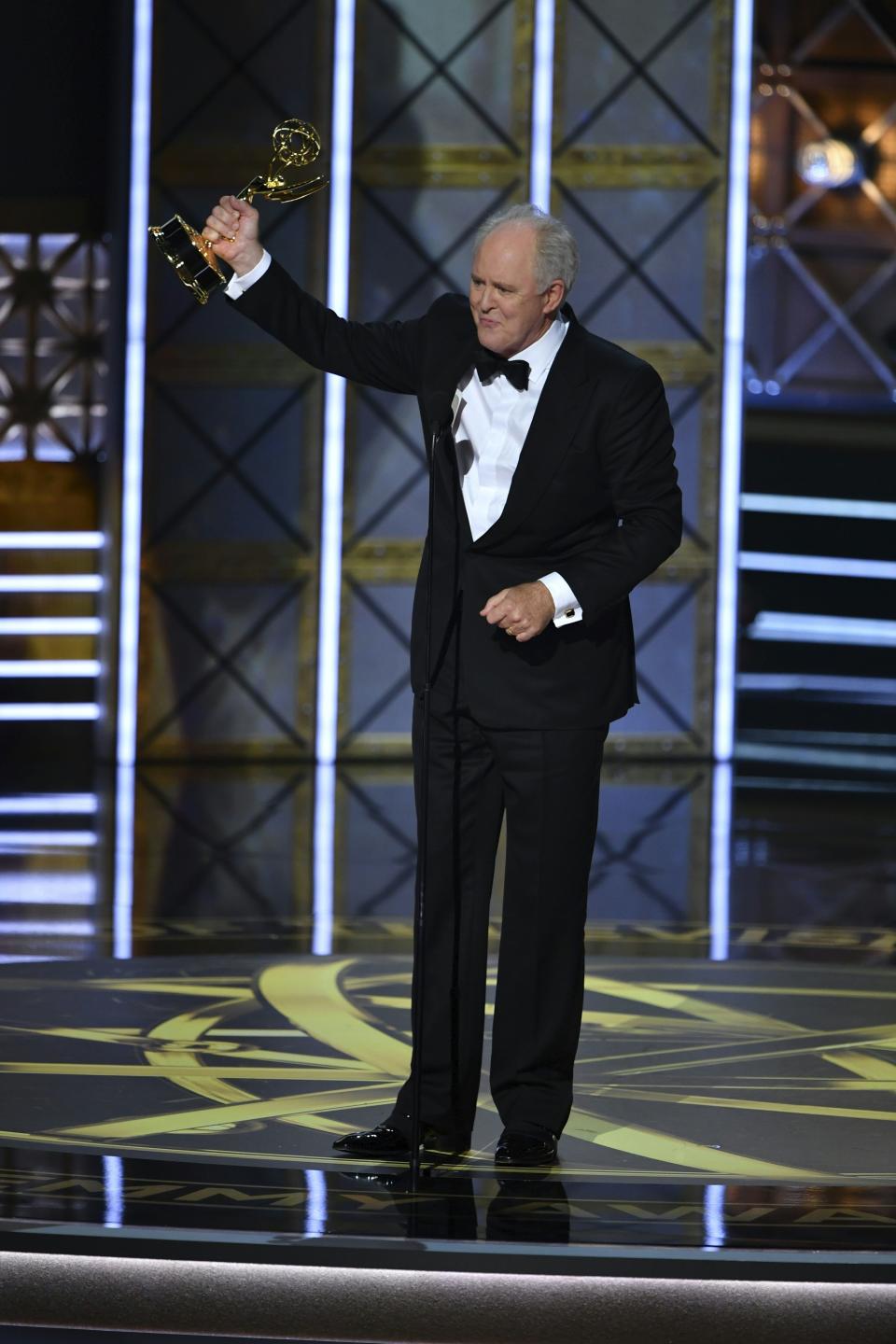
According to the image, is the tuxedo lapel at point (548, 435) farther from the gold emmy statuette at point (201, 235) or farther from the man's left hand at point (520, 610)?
the gold emmy statuette at point (201, 235)

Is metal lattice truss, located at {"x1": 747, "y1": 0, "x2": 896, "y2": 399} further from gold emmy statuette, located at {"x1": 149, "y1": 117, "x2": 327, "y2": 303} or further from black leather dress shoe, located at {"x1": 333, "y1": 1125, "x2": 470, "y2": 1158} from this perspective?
black leather dress shoe, located at {"x1": 333, "y1": 1125, "x2": 470, "y2": 1158}

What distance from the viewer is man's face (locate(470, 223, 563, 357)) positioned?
261 cm

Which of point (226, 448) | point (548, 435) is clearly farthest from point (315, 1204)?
point (226, 448)

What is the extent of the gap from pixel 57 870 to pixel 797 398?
18.7 feet

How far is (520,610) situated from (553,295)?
0.46 meters

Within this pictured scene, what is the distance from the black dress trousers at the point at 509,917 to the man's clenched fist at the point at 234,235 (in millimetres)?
711

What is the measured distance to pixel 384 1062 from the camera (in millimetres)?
3396

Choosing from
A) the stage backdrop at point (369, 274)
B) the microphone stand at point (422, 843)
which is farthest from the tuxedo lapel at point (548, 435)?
the stage backdrop at point (369, 274)

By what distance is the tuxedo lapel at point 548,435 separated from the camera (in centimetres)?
273

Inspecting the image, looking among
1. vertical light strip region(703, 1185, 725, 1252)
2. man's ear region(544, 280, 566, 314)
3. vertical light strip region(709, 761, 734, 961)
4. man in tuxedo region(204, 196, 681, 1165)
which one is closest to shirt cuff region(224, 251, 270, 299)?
man in tuxedo region(204, 196, 681, 1165)

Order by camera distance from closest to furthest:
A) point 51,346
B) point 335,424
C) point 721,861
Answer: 1. point 721,861
2. point 335,424
3. point 51,346

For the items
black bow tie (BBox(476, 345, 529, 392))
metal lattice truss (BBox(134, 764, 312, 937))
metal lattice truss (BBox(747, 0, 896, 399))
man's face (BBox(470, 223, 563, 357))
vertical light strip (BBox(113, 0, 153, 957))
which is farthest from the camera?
metal lattice truss (BBox(747, 0, 896, 399))

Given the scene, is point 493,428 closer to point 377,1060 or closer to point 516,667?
point 516,667

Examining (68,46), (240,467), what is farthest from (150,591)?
(68,46)
